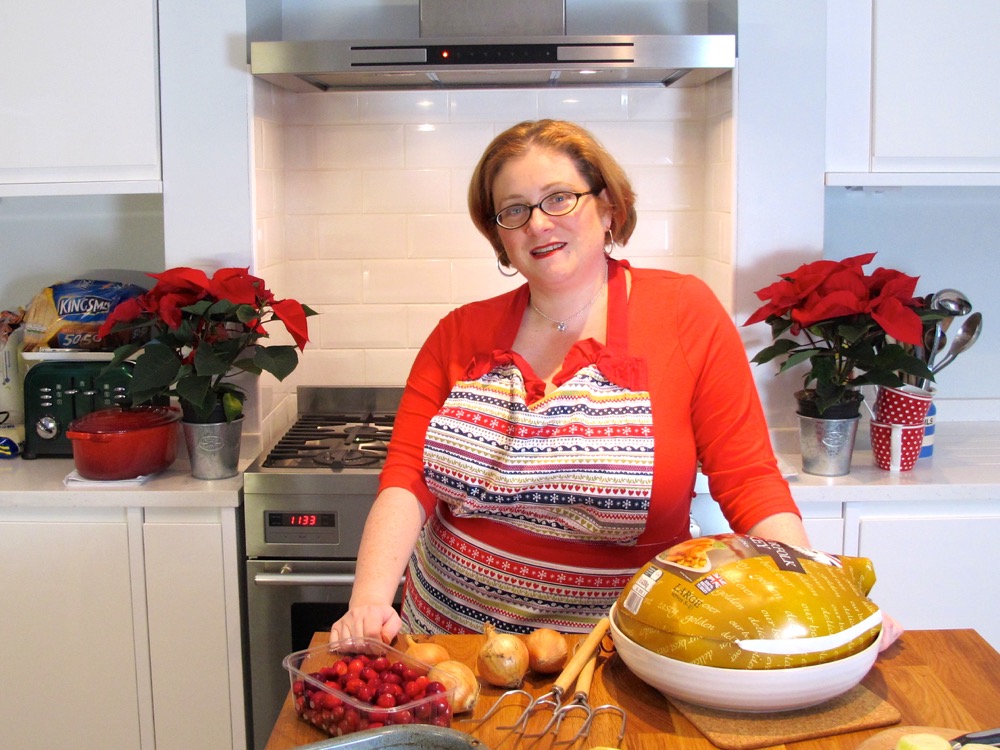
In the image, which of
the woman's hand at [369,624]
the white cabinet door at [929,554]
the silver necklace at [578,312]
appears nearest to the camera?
the woman's hand at [369,624]

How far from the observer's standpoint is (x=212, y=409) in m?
2.39

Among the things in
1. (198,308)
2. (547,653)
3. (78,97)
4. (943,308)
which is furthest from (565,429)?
(78,97)

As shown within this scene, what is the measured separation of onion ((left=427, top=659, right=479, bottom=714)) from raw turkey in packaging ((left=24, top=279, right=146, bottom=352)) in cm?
179

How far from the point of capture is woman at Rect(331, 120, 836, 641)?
1.71 meters

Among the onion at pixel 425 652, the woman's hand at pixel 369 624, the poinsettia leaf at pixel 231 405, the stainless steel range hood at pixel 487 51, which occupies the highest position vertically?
the stainless steel range hood at pixel 487 51

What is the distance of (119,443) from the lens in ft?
7.86

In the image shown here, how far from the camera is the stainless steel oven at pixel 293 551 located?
238 cm

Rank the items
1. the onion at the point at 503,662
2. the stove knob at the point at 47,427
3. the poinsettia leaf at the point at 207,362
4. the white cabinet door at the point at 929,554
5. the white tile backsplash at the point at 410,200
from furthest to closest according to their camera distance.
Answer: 1. the white tile backsplash at the point at 410,200
2. the stove knob at the point at 47,427
3. the white cabinet door at the point at 929,554
4. the poinsettia leaf at the point at 207,362
5. the onion at the point at 503,662

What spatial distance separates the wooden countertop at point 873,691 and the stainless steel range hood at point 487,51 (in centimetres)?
142

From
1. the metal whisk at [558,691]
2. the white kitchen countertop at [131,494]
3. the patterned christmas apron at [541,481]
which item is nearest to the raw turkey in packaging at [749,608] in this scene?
the metal whisk at [558,691]

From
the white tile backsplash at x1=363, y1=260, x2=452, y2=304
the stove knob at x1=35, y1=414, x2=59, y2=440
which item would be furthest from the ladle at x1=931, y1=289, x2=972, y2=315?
the stove knob at x1=35, y1=414, x2=59, y2=440

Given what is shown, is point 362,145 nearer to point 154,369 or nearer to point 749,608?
point 154,369

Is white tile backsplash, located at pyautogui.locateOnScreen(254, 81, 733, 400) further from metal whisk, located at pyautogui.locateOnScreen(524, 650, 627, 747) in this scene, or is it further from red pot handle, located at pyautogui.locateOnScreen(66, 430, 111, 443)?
metal whisk, located at pyautogui.locateOnScreen(524, 650, 627, 747)

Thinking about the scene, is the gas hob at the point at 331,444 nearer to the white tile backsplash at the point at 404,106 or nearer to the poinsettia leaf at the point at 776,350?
the white tile backsplash at the point at 404,106
